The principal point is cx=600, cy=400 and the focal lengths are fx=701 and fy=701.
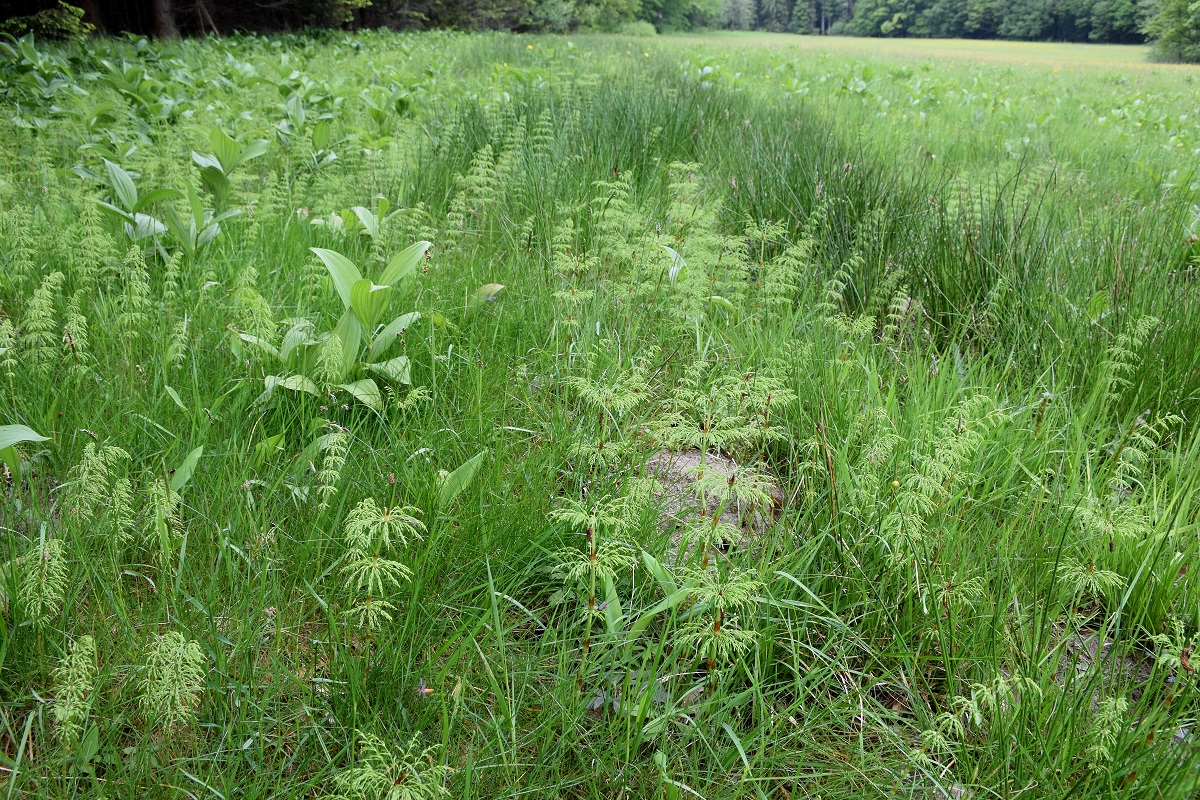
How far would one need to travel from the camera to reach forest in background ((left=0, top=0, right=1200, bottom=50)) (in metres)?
13.6

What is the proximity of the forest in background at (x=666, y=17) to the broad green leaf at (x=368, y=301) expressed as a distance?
6.08 metres

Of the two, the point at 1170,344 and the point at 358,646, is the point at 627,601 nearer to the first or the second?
the point at 358,646

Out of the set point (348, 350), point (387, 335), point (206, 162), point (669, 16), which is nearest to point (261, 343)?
point (348, 350)

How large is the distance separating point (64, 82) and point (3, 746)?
5629 mm

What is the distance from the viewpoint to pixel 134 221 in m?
2.41

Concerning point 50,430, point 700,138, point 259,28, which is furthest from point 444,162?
point 259,28

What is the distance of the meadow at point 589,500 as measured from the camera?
1.03 metres

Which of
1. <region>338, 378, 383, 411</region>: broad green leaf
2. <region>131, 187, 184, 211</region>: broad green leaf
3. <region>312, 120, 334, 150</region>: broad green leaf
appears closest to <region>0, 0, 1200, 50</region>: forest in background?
<region>312, 120, 334, 150</region>: broad green leaf

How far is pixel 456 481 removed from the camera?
1377 millimetres

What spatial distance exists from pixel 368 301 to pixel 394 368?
0.19 metres

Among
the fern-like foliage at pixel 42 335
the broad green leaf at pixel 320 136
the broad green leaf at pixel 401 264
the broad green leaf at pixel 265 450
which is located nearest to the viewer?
the broad green leaf at pixel 265 450

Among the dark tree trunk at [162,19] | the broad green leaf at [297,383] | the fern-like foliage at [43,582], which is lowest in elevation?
the fern-like foliage at [43,582]

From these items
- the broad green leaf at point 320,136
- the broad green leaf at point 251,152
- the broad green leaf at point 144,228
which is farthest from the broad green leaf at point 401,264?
the broad green leaf at point 320,136

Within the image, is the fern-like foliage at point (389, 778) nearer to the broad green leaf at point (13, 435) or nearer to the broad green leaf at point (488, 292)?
the broad green leaf at point (13, 435)
